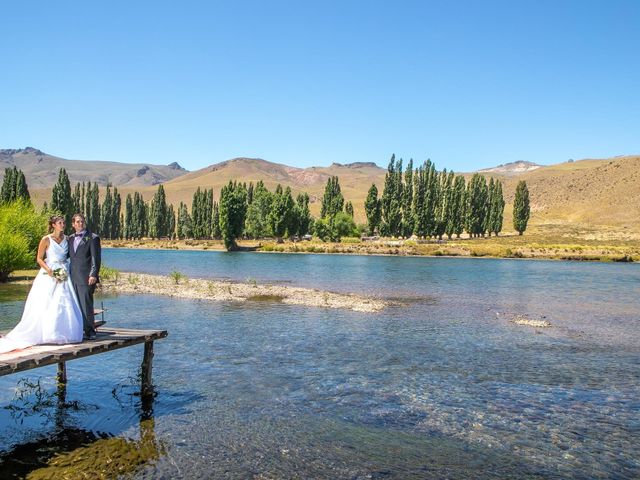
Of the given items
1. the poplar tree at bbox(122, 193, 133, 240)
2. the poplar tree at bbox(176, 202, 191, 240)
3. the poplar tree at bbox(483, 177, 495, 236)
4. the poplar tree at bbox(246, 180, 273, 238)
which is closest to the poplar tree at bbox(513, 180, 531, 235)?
the poplar tree at bbox(483, 177, 495, 236)

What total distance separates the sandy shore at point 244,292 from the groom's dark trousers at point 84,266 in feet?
68.5

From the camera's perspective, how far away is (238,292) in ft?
133

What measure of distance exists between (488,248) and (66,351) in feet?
328

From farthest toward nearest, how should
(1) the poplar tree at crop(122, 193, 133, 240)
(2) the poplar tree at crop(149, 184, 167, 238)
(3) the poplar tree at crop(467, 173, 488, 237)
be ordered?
(1) the poplar tree at crop(122, 193, 133, 240) → (2) the poplar tree at crop(149, 184, 167, 238) → (3) the poplar tree at crop(467, 173, 488, 237)

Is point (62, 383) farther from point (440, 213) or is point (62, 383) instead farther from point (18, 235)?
point (440, 213)

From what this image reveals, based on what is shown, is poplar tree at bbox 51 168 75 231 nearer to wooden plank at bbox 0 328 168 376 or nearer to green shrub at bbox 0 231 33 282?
green shrub at bbox 0 231 33 282

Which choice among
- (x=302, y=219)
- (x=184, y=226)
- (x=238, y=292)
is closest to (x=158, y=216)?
(x=184, y=226)

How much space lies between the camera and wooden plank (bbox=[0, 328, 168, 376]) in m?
10.5

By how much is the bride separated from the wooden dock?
0.83 ft

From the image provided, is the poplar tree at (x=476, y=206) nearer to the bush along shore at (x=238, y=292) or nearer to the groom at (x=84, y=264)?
the bush along shore at (x=238, y=292)

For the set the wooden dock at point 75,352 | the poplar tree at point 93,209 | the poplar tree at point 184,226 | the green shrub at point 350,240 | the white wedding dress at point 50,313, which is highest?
the poplar tree at point 93,209

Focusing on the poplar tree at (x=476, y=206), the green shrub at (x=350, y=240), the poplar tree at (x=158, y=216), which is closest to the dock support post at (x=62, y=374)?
the green shrub at (x=350, y=240)

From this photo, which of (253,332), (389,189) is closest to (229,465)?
(253,332)

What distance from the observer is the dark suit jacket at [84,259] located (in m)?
13.6
